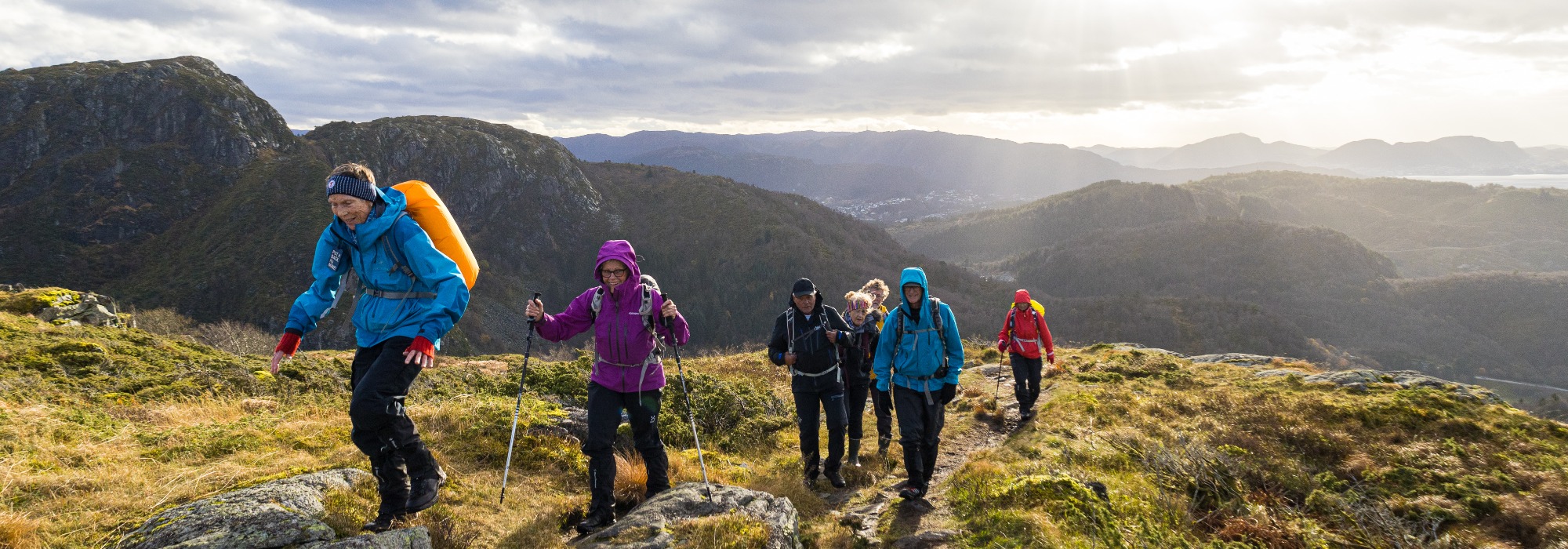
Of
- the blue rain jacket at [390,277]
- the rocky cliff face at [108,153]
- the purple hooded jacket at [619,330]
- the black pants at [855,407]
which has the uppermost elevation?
the rocky cliff face at [108,153]

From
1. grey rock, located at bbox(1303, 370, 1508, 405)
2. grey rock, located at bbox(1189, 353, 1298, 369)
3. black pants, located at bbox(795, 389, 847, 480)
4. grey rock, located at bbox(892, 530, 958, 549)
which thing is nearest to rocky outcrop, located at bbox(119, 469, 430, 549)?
grey rock, located at bbox(892, 530, 958, 549)

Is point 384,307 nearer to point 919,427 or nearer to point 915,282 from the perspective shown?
point 915,282

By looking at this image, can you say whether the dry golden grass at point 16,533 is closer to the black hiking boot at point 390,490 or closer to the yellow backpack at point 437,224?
the black hiking boot at point 390,490

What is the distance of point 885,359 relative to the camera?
21.8 ft

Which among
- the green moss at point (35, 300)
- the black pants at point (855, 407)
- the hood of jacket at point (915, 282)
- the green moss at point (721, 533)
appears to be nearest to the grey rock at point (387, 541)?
the green moss at point (721, 533)

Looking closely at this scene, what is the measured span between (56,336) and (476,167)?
121 meters

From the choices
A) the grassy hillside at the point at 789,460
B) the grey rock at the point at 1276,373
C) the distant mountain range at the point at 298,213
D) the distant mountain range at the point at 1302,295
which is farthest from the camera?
the distant mountain range at the point at 1302,295

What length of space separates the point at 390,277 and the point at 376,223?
1.19 ft

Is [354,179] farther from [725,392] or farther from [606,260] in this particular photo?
[725,392]

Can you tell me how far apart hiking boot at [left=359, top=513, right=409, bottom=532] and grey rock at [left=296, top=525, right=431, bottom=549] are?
0.44 feet

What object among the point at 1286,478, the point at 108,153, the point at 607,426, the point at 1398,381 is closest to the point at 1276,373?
the point at 1398,381

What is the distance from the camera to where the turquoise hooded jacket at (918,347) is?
6.42 m

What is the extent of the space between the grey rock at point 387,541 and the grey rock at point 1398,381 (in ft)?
41.7

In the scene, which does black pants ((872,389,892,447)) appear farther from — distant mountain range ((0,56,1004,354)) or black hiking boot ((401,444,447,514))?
distant mountain range ((0,56,1004,354))
